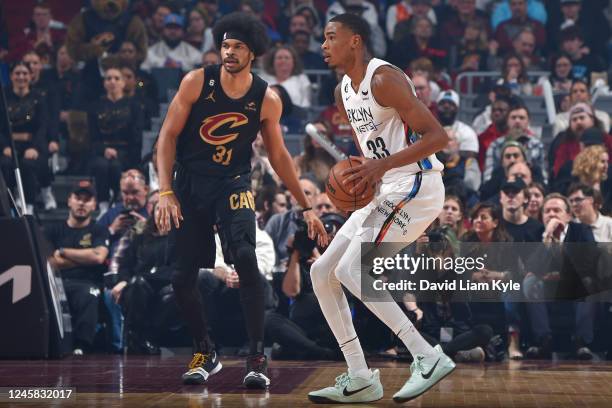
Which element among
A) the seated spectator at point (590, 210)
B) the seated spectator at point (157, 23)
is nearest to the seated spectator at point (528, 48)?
the seated spectator at point (157, 23)

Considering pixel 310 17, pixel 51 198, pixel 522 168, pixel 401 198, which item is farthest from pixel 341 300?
pixel 310 17

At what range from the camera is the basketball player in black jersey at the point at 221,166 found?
6.99 meters

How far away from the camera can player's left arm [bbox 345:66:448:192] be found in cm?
595

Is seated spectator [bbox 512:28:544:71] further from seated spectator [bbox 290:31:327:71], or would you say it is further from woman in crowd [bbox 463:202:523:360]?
woman in crowd [bbox 463:202:523:360]

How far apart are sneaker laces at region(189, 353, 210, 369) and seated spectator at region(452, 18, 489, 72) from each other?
8.43 metres

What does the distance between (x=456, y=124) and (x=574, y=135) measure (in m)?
1.28

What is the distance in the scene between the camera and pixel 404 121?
618cm

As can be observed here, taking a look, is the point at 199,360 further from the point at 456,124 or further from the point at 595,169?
the point at 456,124

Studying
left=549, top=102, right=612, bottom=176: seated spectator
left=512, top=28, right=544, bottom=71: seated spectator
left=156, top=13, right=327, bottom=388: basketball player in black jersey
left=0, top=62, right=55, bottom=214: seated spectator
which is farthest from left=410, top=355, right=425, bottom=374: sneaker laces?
left=512, top=28, right=544, bottom=71: seated spectator

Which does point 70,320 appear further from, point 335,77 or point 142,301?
point 335,77

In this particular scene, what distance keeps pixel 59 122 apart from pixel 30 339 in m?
5.42

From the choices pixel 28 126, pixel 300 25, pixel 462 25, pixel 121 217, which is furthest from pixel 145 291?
pixel 462 25

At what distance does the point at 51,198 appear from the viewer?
1280cm

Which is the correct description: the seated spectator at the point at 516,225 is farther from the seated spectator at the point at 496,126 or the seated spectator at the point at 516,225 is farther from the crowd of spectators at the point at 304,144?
the seated spectator at the point at 496,126
